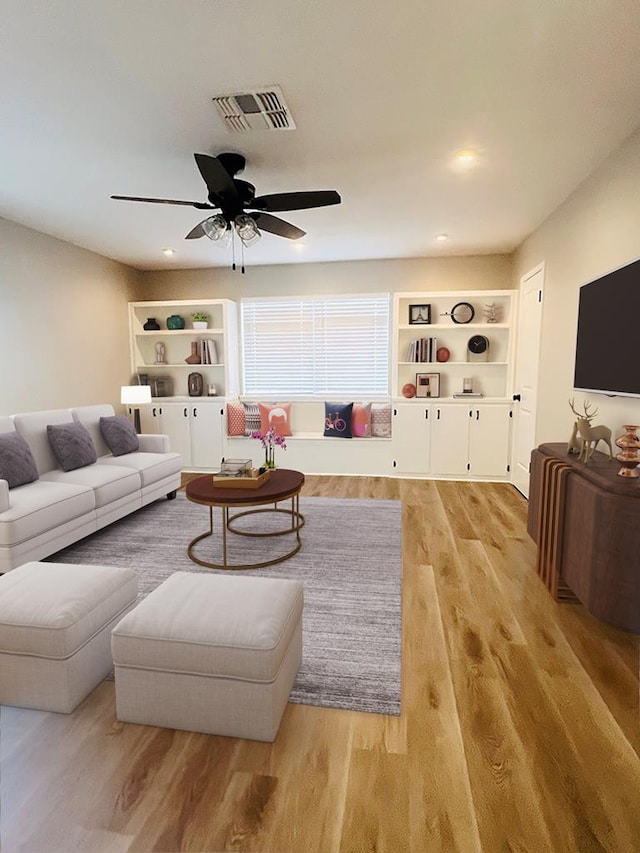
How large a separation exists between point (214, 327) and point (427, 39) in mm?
4466

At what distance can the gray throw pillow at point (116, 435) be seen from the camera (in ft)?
14.1

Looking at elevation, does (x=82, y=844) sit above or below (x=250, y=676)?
below

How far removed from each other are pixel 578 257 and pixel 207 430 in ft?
14.0

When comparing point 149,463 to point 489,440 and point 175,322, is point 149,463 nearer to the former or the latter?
point 175,322

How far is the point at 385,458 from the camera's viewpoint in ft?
17.7

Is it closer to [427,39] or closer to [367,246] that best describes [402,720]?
[427,39]

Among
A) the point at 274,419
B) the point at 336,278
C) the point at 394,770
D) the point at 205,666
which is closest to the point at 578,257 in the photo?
Answer: the point at 336,278

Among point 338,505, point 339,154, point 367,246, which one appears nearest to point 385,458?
point 338,505

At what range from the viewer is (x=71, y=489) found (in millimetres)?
3207

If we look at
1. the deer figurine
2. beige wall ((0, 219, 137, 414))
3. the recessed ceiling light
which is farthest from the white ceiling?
the deer figurine

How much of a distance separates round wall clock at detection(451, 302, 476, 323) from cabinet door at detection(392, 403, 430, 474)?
1.12 meters

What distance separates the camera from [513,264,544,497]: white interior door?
Answer: 423 centimetres

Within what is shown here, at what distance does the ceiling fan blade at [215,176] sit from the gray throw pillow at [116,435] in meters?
2.52

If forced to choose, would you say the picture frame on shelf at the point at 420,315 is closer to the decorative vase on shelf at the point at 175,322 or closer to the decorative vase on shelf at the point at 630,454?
the decorative vase on shelf at the point at 175,322
